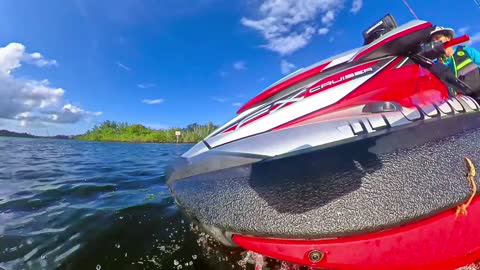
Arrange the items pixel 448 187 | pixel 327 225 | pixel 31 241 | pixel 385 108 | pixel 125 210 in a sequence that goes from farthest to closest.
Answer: pixel 125 210 < pixel 31 241 < pixel 385 108 < pixel 448 187 < pixel 327 225

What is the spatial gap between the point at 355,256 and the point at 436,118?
3.39 ft

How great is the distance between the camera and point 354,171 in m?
1.22

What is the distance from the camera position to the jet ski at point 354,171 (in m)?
1.16

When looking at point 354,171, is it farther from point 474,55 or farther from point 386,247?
point 474,55

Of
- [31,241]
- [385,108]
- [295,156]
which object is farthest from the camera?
[31,241]

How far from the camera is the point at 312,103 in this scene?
1.58 meters

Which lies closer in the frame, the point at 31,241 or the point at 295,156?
the point at 295,156

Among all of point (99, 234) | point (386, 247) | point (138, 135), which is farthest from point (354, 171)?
point (138, 135)

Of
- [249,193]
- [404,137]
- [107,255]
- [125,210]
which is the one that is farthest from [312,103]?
[125,210]

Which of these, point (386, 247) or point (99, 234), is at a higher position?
point (386, 247)

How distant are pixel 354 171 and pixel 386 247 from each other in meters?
0.36

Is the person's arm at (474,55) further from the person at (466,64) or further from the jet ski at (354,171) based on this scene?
the jet ski at (354,171)

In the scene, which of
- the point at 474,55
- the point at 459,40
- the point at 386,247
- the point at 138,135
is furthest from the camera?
the point at 138,135

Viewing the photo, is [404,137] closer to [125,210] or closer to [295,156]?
[295,156]
